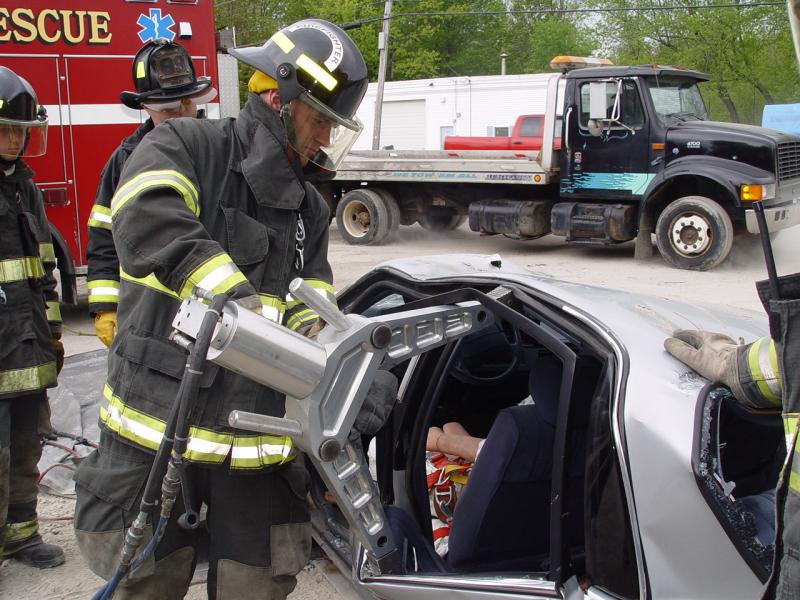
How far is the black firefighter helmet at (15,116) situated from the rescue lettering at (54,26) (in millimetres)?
4241

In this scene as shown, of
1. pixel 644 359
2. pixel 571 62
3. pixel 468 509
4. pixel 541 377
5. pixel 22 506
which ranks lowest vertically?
pixel 22 506

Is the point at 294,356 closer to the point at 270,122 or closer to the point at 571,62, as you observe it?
the point at 270,122

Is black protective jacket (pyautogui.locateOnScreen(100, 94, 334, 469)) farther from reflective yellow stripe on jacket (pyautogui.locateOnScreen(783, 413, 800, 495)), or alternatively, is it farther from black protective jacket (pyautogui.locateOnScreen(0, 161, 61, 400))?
black protective jacket (pyautogui.locateOnScreen(0, 161, 61, 400))

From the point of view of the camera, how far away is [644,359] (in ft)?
6.73

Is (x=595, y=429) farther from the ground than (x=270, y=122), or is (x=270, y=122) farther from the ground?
(x=270, y=122)

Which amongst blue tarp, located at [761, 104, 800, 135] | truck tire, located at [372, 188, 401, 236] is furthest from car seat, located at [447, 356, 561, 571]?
blue tarp, located at [761, 104, 800, 135]

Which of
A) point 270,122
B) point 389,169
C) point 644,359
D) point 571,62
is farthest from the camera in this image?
point 389,169

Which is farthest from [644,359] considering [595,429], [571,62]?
[571,62]

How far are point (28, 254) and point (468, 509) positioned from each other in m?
2.22

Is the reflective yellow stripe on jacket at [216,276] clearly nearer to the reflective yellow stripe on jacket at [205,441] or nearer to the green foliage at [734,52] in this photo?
the reflective yellow stripe on jacket at [205,441]

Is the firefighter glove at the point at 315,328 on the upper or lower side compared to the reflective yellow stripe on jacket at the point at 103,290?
upper

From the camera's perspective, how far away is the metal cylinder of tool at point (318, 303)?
1.91 meters

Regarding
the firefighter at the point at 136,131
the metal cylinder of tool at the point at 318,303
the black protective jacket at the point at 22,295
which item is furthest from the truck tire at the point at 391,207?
the metal cylinder of tool at the point at 318,303

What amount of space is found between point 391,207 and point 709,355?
11354 mm
